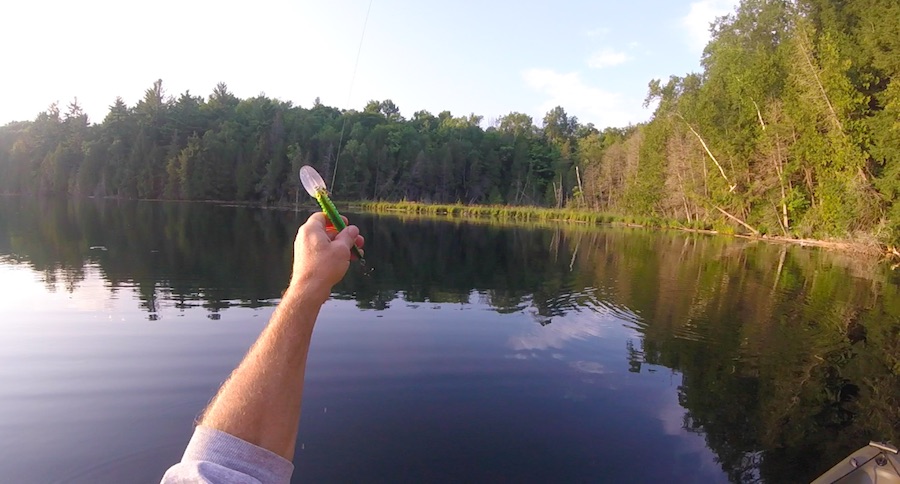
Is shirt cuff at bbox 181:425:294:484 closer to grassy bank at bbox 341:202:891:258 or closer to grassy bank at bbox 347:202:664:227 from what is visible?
grassy bank at bbox 341:202:891:258

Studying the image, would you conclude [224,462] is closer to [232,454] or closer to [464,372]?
[232,454]

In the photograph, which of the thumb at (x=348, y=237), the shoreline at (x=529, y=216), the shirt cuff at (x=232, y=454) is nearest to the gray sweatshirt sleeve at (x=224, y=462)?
the shirt cuff at (x=232, y=454)

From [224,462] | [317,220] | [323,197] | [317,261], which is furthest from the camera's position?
[323,197]

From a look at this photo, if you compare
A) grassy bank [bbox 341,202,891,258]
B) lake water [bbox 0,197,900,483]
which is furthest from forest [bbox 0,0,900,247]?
lake water [bbox 0,197,900,483]

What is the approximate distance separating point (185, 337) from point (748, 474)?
6906 millimetres

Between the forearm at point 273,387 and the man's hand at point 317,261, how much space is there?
1cm

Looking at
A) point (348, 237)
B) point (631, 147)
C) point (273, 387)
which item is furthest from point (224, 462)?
point (631, 147)

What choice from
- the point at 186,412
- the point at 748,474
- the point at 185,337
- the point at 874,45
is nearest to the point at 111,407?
the point at 186,412

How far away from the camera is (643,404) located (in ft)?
20.6

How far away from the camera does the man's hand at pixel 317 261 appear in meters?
1.22

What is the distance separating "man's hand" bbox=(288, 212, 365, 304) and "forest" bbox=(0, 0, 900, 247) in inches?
89.0

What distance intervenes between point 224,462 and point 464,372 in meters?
6.07

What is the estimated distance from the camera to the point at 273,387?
113 cm

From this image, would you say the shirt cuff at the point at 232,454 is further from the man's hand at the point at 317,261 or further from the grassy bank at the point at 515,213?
the grassy bank at the point at 515,213
